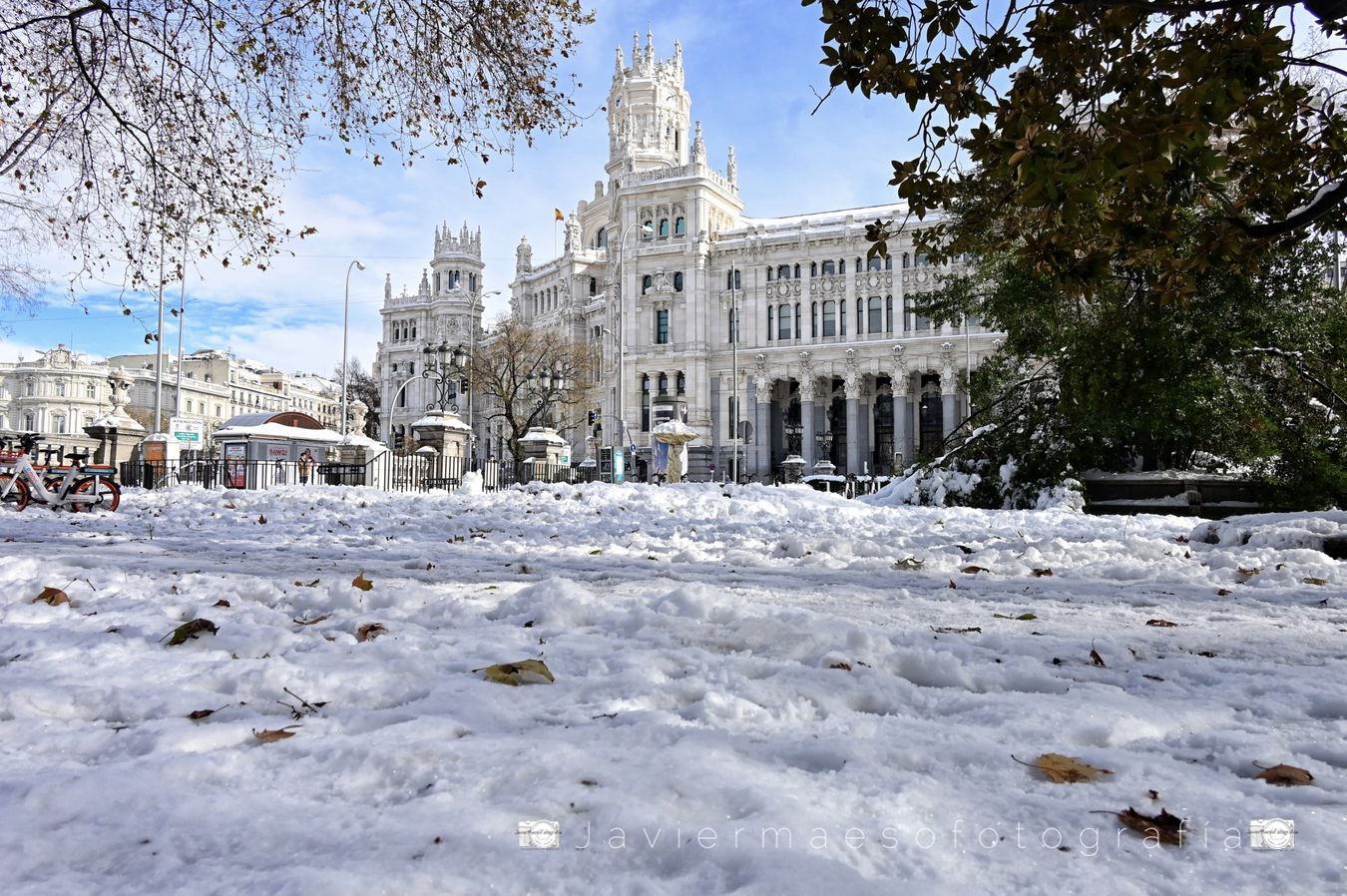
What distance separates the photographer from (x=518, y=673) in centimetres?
293

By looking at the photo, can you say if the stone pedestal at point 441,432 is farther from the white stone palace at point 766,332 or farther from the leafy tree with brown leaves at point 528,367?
the white stone palace at point 766,332

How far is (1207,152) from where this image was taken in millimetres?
4660

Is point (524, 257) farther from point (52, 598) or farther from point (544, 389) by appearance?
point (52, 598)

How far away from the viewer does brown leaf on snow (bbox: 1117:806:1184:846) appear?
5.65ft

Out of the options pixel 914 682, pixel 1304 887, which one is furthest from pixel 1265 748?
pixel 914 682

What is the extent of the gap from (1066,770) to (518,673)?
5.96ft

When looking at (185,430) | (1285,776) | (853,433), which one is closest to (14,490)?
(185,430)

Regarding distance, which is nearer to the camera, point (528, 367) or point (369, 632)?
point (369, 632)

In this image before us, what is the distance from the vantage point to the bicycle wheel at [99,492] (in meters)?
14.1

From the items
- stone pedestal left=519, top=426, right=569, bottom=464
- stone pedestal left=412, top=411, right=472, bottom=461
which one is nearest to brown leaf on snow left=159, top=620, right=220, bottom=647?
stone pedestal left=412, top=411, right=472, bottom=461

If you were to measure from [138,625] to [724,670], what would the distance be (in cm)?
277

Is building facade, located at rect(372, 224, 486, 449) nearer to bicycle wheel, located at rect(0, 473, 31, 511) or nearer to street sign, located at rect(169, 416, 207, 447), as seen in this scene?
street sign, located at rect(169, 416, 207, 447)

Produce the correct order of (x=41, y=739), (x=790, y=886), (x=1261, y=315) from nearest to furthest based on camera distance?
(x=790, y=886)
(x=41, y=739)
(x=1261, y=315)

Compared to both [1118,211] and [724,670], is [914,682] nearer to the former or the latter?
[724,670]
